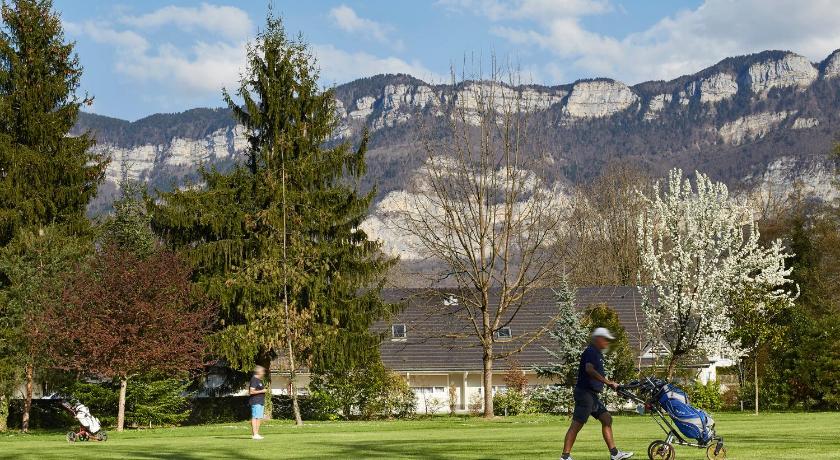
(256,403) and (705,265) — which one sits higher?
(705,265)

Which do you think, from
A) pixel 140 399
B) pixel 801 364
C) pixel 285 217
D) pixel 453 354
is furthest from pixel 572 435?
pixel 453 354

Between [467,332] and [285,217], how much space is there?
1680 centimetres

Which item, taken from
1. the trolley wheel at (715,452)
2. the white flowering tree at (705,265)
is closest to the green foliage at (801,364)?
the white flowering tree at (705,265)

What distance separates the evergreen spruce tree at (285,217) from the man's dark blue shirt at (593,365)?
2512 centimetres

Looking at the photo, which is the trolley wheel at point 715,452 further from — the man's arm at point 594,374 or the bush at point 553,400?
the bush at point 553,400

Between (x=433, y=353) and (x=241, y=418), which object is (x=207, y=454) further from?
(x=433, y=353)

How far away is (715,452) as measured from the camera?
44.0 ft

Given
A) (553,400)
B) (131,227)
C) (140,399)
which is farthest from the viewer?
(131,227)

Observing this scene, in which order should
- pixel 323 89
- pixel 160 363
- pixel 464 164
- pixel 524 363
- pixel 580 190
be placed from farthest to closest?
pixel 580 190, pixel 524 363, pixel 323 89, pixel 464 164, pixel 160 363

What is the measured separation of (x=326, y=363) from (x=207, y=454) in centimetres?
2353

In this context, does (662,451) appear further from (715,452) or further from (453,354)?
(453,354)

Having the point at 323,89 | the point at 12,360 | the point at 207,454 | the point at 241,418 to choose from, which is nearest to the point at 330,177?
the point at 323,89

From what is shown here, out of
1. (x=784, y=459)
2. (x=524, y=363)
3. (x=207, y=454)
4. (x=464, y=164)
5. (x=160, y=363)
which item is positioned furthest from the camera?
(x=524, y=363)

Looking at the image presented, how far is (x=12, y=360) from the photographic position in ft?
114
